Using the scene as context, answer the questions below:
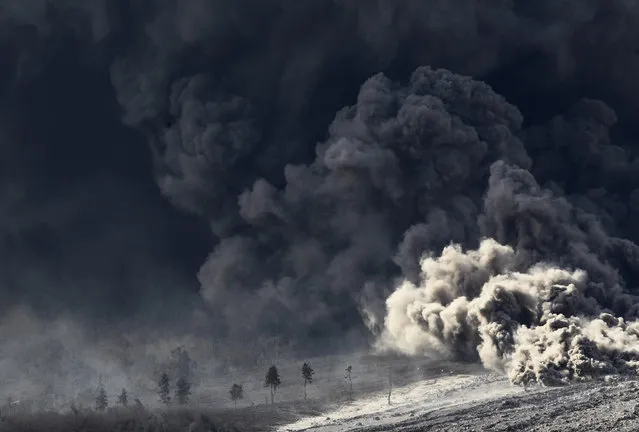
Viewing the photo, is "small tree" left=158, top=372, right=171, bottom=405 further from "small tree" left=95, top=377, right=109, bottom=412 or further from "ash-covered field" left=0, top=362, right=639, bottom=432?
"ash-covered field" left=0, top=362, right=639, bottom=432

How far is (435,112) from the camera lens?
102m

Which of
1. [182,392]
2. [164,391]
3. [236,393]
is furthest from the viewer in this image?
[164,391]

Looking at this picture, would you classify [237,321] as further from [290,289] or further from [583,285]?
[583,285]

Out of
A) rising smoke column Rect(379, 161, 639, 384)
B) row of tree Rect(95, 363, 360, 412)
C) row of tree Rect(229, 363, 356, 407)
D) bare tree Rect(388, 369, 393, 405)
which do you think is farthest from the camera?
row of tree Rect(95, 363, 360, 412)

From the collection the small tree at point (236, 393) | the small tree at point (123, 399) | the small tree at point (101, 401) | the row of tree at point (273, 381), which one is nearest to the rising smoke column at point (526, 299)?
the row of tree at point (273, 381)

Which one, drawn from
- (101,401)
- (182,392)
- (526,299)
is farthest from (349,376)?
(101,401)

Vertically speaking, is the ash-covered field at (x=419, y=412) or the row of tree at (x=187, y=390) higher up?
the row of tree at (x=187, y=390)

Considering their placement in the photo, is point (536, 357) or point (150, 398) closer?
point (536, 357)

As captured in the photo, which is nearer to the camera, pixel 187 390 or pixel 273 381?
pixel 273 381

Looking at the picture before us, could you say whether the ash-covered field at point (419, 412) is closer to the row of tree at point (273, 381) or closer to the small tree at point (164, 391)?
the row of tree at point (273, 381)

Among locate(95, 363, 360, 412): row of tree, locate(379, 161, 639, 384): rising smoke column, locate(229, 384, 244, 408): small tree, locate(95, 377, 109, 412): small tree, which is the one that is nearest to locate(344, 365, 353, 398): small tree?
locate(95, 363, 360, 412): row of tree

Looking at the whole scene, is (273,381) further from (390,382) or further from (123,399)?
(123,399)

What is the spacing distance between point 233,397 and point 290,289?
30.5 meters

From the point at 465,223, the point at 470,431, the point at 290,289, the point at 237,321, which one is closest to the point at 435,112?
the point at 465,223
